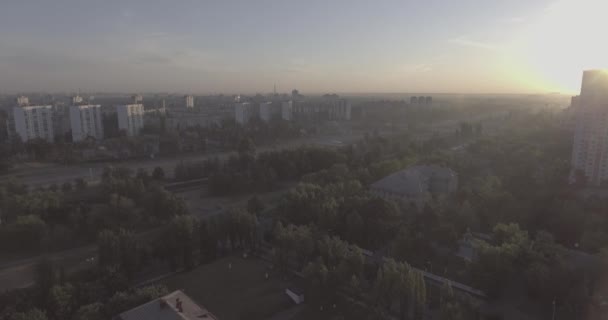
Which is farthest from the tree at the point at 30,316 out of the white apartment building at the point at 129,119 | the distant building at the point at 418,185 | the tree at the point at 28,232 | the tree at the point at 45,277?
the white apartment building at the point at 129,119

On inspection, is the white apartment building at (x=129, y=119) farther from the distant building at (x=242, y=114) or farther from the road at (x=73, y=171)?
the road at (x=73, y=171)

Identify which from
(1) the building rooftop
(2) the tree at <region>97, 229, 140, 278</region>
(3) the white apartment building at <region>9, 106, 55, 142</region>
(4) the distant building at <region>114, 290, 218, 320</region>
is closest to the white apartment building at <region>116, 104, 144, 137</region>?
(3) the white apartment building at <region>9, 106, 55, 142</region>

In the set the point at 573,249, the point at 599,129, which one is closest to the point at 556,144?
the point at 599,129

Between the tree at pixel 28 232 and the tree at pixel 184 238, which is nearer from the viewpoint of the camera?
the tree at pixel 184 238

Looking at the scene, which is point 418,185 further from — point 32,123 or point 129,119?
point 32,123

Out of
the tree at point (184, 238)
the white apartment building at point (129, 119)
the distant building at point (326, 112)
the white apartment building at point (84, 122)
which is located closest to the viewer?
the tree at point (184, 238)

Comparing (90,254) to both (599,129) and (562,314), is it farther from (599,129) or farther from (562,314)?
(599,129)
